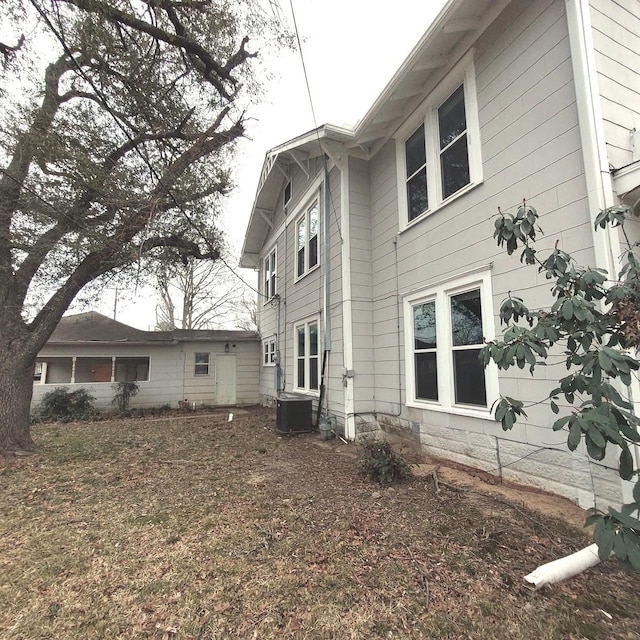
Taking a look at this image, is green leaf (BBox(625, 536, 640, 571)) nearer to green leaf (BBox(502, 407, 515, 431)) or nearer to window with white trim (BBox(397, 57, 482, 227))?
green leaf (BBox(502, 407, 515, 431))

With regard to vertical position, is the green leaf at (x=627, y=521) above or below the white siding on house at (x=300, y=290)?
below

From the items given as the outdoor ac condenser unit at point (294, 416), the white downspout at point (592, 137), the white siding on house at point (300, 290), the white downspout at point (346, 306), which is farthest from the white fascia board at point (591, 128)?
the outdoor ac condenser unit at point (294, 416)

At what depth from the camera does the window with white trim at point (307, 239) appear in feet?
28.4

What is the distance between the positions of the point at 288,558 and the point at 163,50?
7.20 m

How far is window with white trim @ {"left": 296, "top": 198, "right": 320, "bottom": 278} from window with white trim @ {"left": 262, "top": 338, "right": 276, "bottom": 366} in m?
3.47

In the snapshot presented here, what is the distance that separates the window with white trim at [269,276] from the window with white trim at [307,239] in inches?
101

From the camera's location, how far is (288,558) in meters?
2.83

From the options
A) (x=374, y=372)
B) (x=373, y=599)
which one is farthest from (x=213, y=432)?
(x=373, y=599)

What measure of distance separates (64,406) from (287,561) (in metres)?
11.3

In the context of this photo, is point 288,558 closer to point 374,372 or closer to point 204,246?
point 374,372

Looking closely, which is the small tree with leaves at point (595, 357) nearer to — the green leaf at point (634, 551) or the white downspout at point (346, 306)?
the green leaf at point (634, 551)

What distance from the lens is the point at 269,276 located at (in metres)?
13.0

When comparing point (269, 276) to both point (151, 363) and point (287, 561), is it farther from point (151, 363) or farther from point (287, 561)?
point (287, 561)

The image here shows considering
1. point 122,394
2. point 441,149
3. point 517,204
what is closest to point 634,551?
point 517,204
